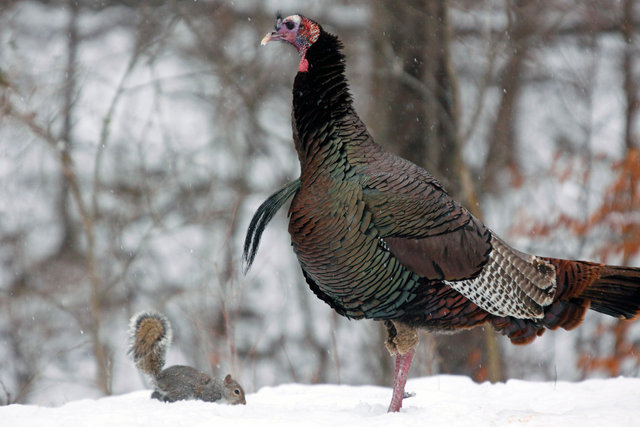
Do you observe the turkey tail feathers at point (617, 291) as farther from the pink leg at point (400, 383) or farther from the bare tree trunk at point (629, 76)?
the bare tree trunk at point (629, 76)

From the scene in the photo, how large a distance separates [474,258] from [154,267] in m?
8.16

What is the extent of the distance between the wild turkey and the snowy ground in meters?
0.38

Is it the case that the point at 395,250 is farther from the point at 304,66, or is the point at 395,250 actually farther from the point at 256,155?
the point at 256,155

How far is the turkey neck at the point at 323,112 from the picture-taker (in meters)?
4.04

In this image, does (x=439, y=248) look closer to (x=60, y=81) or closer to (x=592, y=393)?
(x=592, y=393)

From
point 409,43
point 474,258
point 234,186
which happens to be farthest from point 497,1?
point 474,258

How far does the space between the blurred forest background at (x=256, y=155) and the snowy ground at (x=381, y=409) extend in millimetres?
2610

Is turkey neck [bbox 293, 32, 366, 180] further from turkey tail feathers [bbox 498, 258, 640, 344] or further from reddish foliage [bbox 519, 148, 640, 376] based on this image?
reddish foliage [bbox 519, 148, 640, 376]

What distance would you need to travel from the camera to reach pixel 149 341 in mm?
5043

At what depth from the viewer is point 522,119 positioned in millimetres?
10484

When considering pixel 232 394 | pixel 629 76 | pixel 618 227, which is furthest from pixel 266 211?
pixel 629 76

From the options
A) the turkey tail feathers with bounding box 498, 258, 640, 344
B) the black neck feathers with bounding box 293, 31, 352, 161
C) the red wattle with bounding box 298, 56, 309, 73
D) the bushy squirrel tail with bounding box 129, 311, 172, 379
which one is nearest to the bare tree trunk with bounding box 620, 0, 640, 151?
the turkey tail feathers with bounding box 498, 258, 640, 344

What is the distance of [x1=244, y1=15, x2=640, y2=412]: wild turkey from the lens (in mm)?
3887

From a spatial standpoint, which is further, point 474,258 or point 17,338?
point 17,338
